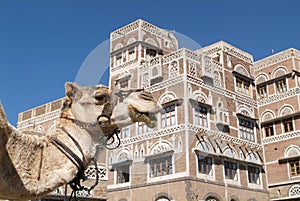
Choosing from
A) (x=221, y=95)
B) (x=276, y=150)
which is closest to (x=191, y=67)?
(x=221, y=95)

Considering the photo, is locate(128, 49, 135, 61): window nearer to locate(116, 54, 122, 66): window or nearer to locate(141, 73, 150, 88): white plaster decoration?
locate(116, 54, 122, 66): window

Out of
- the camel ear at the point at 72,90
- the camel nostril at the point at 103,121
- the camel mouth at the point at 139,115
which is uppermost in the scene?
the camel ear at the point at 72,90

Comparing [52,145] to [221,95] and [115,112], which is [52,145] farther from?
[221,95]

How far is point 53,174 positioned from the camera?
239 centimetres

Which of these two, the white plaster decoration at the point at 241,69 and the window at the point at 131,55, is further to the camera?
the white plaster decoration at the point at 241,69

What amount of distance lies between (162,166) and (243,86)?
7445 mm

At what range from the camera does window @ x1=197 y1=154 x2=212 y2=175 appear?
1781 cm

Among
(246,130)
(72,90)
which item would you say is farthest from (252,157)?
(72,90)

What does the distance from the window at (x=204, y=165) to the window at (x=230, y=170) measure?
117 centimetres

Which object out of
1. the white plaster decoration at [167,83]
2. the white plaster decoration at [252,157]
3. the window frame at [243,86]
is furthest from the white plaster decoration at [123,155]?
the window frame at [243,86]

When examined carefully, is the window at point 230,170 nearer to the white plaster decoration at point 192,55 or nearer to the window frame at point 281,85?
the white plaster decoration at point 192,55

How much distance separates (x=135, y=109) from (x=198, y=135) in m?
15.6

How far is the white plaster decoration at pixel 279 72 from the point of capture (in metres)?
23.1

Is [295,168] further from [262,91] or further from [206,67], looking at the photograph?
[206,67]
